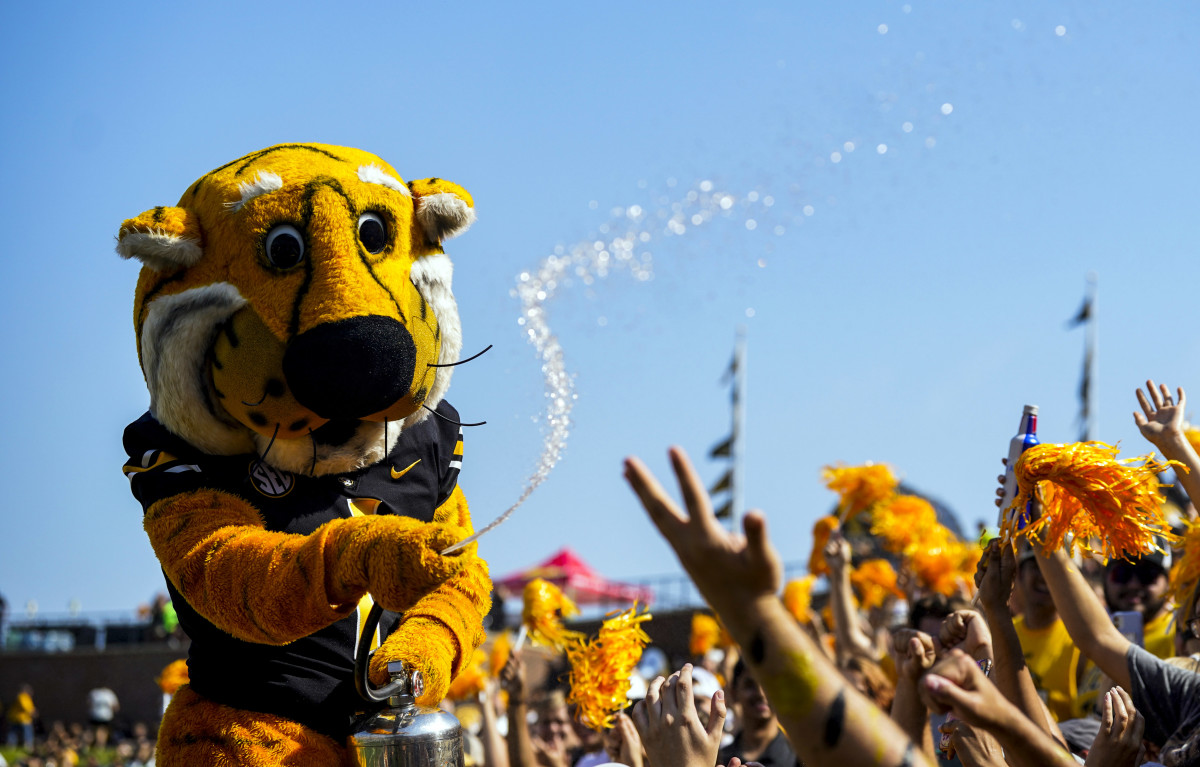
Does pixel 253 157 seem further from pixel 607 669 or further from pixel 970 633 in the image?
pixel 970 633

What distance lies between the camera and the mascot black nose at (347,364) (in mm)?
2574

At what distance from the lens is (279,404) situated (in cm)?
270

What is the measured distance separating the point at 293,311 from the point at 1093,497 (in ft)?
6.71

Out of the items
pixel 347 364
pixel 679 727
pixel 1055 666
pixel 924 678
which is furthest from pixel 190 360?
pixel 1055 666

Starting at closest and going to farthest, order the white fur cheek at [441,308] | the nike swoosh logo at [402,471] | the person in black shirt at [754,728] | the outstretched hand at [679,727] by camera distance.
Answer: the outstretched hand at [679,727] → the white fur cheek at [441,308] → the nike swoosh logo at [402,471] → the person in black shirt at [754,728]

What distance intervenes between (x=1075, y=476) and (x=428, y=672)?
1.70 meters

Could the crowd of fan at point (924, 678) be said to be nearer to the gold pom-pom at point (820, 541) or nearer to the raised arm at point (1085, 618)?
the raised arm at point (1085, 618)

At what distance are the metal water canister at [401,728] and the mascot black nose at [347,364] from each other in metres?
0.49

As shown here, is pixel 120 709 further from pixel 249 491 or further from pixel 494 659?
pixel 249 491

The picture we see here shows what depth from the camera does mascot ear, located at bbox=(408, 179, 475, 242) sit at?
2.98 m

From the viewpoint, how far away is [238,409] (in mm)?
2752

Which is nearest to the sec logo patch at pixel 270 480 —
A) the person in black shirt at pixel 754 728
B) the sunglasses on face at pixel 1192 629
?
the person in black shirt at pixel 754 728

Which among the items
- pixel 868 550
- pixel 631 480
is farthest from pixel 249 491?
pixel 868 550

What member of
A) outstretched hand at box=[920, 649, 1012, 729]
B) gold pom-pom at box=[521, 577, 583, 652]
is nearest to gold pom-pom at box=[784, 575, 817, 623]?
gold pom-pom at box=[521, 577, 583, 652]
